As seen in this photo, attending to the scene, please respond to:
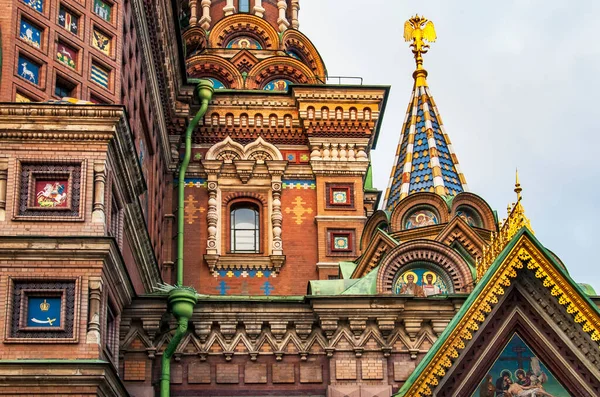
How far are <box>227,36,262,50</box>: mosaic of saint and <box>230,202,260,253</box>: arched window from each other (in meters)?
5.28

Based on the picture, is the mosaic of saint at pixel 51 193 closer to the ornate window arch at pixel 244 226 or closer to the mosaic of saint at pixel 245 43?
the ornate window arch at pixel 244 226

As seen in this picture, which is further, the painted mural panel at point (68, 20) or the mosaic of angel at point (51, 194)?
the painted mural panel at point (68, 20)

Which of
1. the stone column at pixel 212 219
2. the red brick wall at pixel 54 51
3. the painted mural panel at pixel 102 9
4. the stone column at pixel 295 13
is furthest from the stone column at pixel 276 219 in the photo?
the painted mural panel at pixel 102 9

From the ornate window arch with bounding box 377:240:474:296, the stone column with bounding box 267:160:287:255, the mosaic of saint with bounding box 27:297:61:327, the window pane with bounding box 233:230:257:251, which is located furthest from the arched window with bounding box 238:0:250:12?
the mosaic of saint with bounding box 27:297:61:327

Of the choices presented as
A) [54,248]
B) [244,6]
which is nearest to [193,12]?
[244,6]

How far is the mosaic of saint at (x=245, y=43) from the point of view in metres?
33.5

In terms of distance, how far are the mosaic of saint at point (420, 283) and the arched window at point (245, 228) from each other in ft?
23.7

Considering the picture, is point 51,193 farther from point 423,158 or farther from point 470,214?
point 423,158

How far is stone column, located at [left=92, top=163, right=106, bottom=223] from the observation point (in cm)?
1897

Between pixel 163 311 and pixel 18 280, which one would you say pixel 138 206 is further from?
pixel 18 280

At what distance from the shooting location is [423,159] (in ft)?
92.5

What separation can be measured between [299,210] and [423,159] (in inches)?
121

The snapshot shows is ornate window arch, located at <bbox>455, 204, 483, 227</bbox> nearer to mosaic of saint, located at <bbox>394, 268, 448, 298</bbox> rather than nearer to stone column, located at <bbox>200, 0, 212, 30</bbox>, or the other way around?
mosaic of saint, located at <bbox>394, 268, 448, 298</bbox>

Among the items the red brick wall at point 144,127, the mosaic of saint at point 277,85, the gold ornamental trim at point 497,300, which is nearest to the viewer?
the gold ornamental trim at point 497,300
